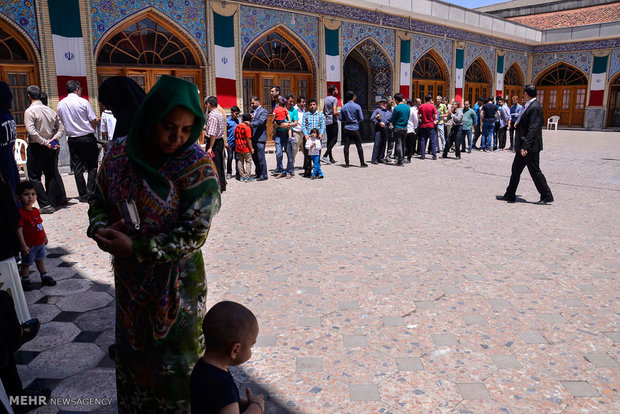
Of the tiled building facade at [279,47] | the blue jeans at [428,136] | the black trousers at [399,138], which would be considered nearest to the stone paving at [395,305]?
the black trousers at [399,138]

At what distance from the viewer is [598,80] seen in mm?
20562

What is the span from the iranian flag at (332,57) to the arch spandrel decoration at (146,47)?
391 cm

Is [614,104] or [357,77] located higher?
[357,77]

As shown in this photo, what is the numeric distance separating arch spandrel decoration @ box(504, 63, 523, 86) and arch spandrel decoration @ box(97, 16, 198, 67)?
1653 centimetres

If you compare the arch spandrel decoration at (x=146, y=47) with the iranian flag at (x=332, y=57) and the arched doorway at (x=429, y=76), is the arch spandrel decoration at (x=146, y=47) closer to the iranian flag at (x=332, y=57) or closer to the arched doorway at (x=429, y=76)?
the iranian flag at (x=332, y=57)

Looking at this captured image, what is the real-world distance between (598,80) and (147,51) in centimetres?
1933

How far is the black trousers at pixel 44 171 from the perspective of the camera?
5.54m

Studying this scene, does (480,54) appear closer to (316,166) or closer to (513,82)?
(513,82)

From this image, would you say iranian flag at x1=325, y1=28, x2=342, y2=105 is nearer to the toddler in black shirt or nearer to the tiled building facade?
the tiled building facade

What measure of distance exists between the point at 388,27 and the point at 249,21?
512cm

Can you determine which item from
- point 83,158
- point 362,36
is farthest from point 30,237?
point 362,36

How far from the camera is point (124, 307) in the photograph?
158 centimetres

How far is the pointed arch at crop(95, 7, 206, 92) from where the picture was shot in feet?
30.9

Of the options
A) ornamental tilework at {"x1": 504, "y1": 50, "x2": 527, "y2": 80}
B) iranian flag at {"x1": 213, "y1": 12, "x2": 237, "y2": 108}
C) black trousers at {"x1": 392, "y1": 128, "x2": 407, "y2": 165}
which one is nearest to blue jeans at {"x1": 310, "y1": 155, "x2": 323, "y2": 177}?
black trousers at {"x1": 392, "y1": 128, "x2": 407, "y2": 165}
